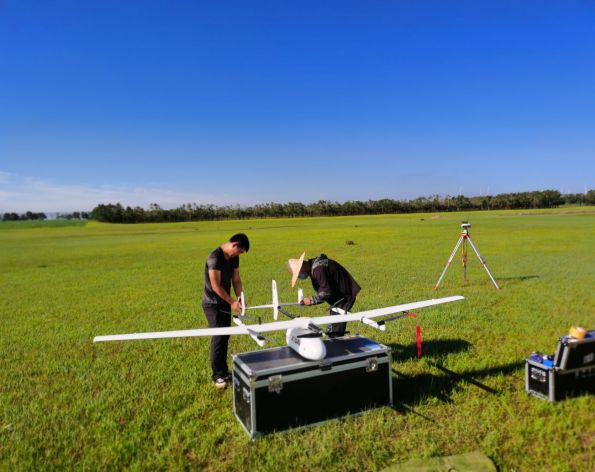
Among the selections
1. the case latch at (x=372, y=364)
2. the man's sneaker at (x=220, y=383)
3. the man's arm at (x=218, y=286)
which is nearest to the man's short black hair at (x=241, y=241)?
the man's arm at (x=218, y=286)

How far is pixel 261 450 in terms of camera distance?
526 centimetres

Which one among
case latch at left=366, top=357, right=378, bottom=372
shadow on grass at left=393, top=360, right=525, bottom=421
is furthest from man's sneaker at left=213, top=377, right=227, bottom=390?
shadow on grass at left=393, top=360, right=525, bottom=421

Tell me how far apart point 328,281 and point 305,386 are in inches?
92.6

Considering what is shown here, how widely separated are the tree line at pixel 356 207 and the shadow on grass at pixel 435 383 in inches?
5060

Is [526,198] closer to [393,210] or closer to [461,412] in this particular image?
[393,210]

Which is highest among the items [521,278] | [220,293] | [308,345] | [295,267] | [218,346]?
[295,267]

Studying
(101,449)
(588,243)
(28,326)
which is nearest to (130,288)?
(28,326)

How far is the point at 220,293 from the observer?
7.02 metres

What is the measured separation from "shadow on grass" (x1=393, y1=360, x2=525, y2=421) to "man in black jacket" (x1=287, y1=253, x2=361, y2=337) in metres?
1.42

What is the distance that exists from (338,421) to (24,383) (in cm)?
580

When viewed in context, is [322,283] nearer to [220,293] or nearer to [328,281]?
[328,281]

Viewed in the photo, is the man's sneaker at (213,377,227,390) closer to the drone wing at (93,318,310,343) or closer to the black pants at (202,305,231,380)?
the black pants at (202,305,231,380)

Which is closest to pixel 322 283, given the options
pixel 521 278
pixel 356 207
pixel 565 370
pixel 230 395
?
pixel 230 395

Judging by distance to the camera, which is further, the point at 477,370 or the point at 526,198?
the point at 526,198
